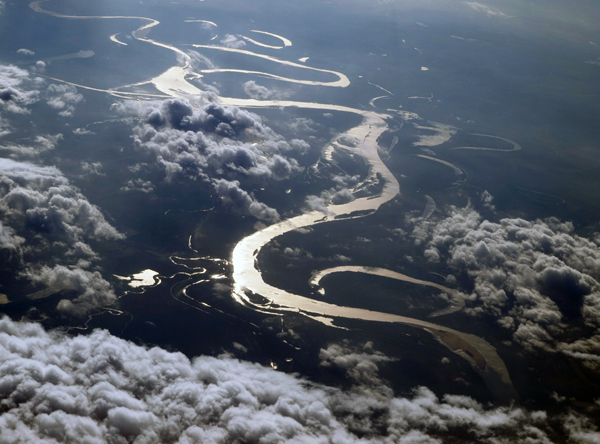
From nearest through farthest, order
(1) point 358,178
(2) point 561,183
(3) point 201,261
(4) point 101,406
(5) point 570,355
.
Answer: (4) point 101,406 < (5) point 570,355 < (3) point 201,261 < (1) point 358,178 < (2) point 561,183

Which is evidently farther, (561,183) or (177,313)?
(561,183)

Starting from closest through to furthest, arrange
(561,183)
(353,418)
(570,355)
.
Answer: (353,418)
(570,355)
(561,183)

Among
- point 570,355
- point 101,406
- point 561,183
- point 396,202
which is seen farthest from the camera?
point 561,183

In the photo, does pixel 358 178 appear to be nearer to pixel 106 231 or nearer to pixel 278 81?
pixel 106 231

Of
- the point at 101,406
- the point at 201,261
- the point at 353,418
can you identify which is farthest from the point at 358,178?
the point at 101,406

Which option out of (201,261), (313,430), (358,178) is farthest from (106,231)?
(358,178)

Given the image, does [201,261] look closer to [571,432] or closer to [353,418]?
[353,418]

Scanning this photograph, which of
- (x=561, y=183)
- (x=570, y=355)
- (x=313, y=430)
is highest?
(x=561, y=183)

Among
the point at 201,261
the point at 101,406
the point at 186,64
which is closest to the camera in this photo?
the point at 101,406

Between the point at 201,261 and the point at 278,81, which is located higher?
the point at 278,81
